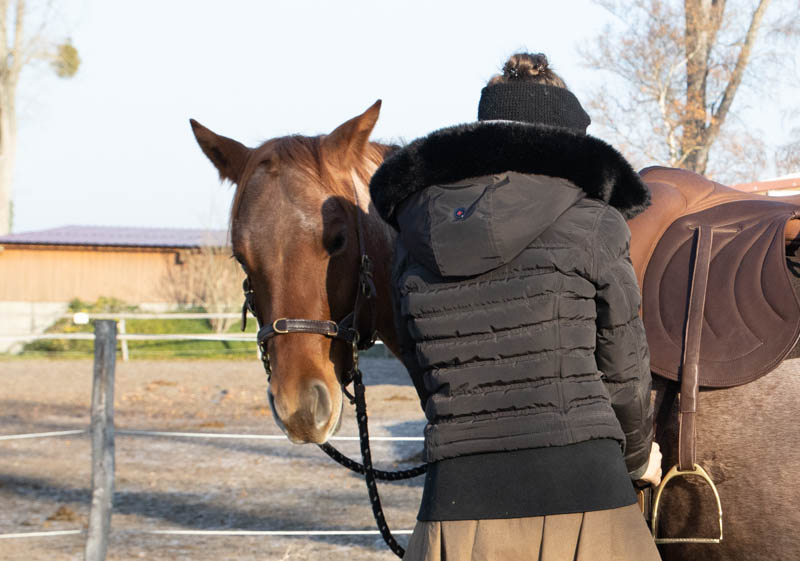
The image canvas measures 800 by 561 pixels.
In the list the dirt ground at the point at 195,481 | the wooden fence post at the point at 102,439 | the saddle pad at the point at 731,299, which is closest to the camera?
the saddle pad at the point at 731,299

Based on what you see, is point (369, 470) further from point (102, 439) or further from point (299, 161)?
point (102, 439)

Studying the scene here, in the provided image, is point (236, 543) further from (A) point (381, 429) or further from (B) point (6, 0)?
(B) point (6, 0)

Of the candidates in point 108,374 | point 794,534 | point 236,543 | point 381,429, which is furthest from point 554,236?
point 381,429

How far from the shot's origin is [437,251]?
5.05ft

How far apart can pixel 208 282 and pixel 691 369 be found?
22.0m

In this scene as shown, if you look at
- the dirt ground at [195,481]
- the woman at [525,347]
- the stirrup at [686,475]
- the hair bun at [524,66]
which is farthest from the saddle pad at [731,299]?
the dirt ground at [195,481]

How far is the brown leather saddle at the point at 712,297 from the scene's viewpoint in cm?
193

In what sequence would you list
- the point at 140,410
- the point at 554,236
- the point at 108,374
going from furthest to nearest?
the point at 140,410, the point at 108,374, the point at 554,236

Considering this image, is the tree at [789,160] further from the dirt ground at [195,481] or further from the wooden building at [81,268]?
the wooden building at [81,268]

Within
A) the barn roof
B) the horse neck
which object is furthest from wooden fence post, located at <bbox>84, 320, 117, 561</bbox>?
the barn roof

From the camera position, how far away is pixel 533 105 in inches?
69.1

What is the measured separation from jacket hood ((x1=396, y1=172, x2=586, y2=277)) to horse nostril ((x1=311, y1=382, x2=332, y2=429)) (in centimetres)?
73

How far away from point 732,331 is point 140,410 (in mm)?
10866

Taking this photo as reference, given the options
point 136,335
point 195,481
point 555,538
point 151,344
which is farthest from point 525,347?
point 151,344
